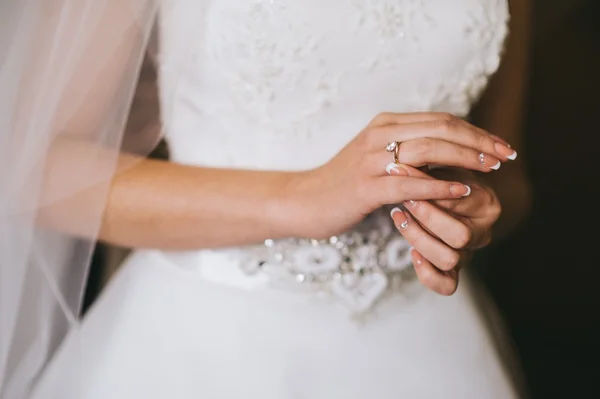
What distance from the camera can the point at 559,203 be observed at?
6.63ft

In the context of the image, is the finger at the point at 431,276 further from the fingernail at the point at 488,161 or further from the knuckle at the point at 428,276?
the fingernail at the point at 488,161

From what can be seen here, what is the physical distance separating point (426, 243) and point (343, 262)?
0.14 meters

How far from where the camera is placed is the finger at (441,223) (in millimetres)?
546

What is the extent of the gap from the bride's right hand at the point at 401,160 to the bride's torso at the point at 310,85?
10 cm

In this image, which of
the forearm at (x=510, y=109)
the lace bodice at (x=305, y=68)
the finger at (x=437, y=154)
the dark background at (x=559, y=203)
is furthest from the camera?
the dark background at (x=559, y=203)

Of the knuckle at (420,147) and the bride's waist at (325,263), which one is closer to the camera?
the knuckle at (420,147)

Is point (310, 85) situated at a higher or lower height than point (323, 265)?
higher

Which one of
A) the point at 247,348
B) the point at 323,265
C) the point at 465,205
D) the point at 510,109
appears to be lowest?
the point at 247,348

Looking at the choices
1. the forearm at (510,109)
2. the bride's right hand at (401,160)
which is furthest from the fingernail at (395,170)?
the forearm at (510,109)

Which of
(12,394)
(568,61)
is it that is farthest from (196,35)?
(568,61)

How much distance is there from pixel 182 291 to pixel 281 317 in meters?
0.11

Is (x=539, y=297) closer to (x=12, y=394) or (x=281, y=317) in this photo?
(x=281, y=317)

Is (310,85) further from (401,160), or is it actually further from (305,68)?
(401,160)

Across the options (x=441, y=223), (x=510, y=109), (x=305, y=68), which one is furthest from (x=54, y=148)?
(x=510, y=109)
